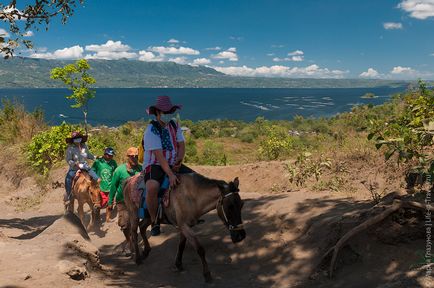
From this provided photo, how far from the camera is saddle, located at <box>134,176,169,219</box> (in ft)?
22.5

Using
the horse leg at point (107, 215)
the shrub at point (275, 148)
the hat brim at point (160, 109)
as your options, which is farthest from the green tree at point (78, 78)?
→ the hat brim at point (160, 109)

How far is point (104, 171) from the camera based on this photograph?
10.5m

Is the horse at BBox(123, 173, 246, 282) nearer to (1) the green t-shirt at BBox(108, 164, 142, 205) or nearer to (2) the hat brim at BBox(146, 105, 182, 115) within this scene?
(2) the hat brim at BBox(146, 105, 182, 115)

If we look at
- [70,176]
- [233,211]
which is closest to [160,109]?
[233,211]

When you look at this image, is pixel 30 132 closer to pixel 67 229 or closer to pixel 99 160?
pixel 99 160

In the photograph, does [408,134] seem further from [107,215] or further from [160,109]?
[107,215]

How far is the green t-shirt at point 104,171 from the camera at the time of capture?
414 inches

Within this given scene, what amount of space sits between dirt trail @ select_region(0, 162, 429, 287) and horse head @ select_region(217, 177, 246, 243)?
96cm

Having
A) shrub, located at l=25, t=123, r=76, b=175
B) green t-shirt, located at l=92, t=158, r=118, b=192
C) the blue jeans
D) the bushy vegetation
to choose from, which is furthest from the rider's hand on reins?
shrub, located at l=25, t=123, r=76, b=175

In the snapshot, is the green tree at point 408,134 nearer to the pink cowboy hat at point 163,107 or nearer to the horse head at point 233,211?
the horse head at point 233,211

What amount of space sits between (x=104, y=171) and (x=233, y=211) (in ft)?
19.1

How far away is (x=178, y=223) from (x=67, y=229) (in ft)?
9.38

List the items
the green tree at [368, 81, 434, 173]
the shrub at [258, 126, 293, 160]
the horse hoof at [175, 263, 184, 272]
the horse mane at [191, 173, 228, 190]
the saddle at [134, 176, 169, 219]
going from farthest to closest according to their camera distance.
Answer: the shrub at [258, 126, 293, 160]
the horse hoof at [175, 263, 184, 272]
the saddle at [134, 176, 169, 219]
the horse mane at [191, 173, 228, 190]
the green tree at [368, 81, 434, 173]

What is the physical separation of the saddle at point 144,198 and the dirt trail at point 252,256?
1139 millimetres
